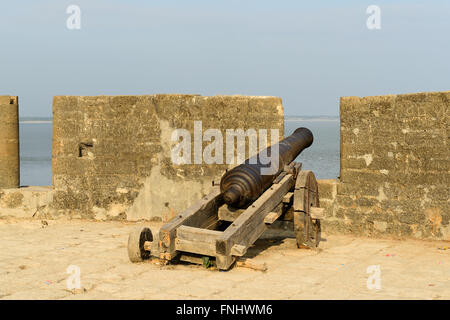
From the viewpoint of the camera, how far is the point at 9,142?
9961 mm

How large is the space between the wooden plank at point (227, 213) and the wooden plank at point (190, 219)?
0.20ft

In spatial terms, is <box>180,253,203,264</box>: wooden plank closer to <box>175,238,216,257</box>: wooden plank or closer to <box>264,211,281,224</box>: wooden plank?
<box>175,238,216,257</box>: wooden plank

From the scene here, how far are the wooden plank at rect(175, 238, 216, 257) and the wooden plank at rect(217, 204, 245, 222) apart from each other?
34.8 inches

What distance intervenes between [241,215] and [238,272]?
71 centimetres

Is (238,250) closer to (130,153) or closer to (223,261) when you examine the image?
(223,261)

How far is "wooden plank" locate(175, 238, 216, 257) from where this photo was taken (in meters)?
5.98

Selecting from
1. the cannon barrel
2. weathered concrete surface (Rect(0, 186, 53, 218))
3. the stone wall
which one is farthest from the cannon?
weathered concrete surface (Rect(0, 186, 53, 218))

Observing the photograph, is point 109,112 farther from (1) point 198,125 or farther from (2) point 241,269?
(2) point 241,269

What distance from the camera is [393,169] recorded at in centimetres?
803

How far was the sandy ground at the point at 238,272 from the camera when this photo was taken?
5164mm

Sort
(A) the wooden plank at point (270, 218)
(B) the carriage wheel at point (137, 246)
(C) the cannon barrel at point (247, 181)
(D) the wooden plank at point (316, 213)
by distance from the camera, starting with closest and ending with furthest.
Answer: (B) the carriage wheel at point (137, 246)
(C) the cannon barrel at point (247, 181)
(A) the wooden plank at point (270, 218)
(D) the wooden plank at point (316, 213)

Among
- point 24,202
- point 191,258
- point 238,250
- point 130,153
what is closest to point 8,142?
point 24,202

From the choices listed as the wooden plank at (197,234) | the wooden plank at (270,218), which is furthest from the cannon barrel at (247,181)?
the wooden plank at (197,234)

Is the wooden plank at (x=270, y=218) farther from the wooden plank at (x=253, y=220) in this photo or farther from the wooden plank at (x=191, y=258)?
the wooden plank at (x=191, y=258)
